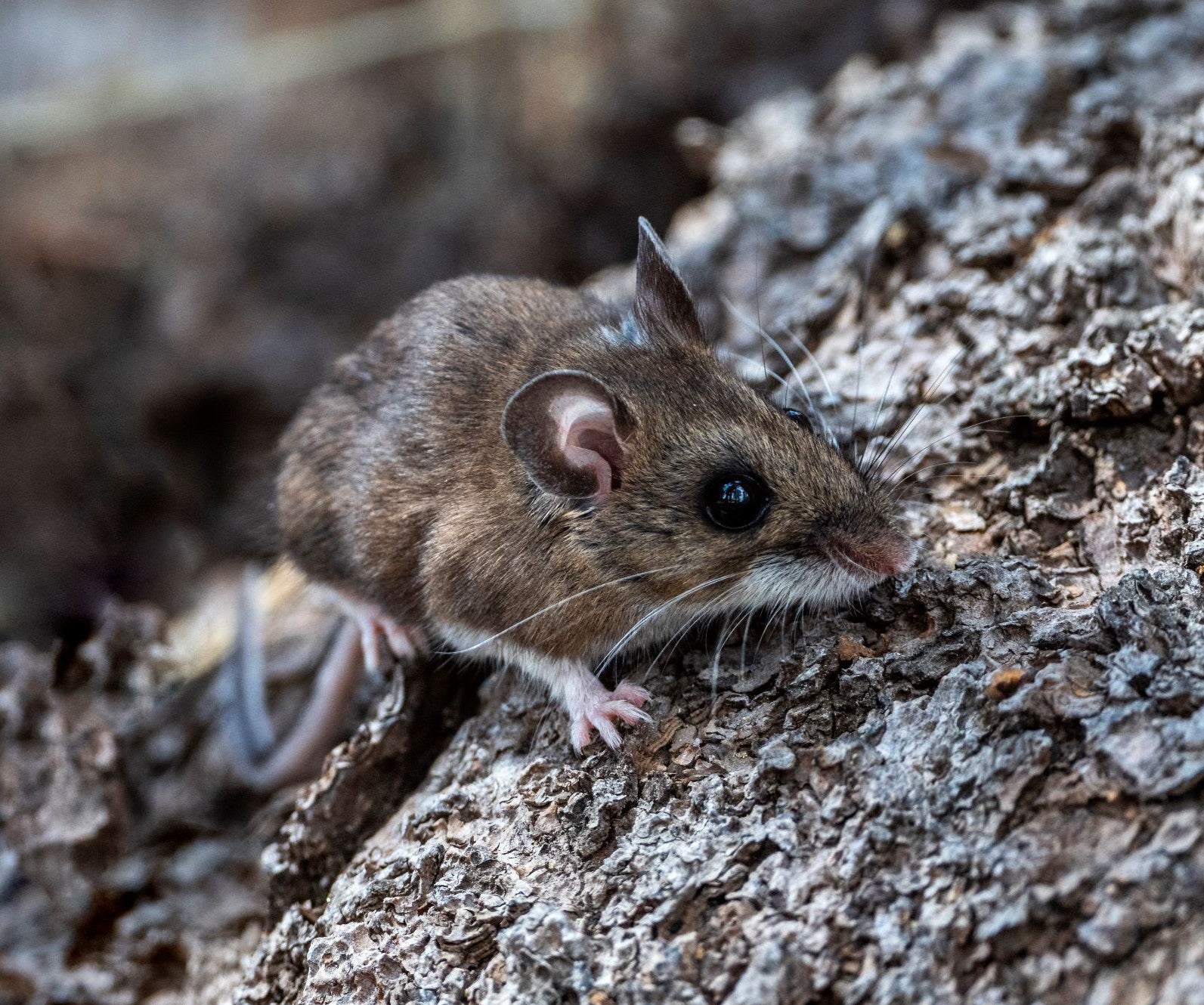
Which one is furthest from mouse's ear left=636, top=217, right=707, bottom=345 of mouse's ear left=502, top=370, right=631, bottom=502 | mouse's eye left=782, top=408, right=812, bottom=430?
mouse's ear left=502, top=370, right=631, bottom=502

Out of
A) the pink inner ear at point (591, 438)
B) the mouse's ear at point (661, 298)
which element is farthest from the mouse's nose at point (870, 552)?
the mouse's ear at point (661, 298)

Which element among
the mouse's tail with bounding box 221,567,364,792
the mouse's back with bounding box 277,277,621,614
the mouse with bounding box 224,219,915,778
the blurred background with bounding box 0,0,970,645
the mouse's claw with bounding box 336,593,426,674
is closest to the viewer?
the mouse with bounding box 224,219,915,778

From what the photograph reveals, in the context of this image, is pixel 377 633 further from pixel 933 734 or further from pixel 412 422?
pixel 933 734

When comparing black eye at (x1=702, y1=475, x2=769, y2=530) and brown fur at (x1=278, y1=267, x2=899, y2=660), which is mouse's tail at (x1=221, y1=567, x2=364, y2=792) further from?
black eye at (x1=702, y1=475, x2=769, y2=530)

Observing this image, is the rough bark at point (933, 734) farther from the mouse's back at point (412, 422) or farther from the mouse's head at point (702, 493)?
the mouse's back at point (412, 422)

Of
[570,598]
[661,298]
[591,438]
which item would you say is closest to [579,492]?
[591,438]

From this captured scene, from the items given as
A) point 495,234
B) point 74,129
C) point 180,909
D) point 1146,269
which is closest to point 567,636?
point 180,909
